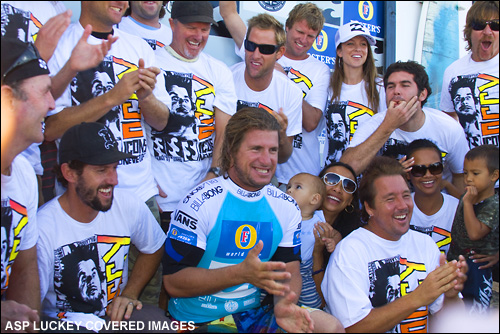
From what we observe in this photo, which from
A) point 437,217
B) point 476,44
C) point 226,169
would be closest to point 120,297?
point 226,169

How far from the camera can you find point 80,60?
2105 mm

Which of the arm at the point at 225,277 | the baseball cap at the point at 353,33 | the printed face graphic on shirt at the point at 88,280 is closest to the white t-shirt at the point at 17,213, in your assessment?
the printed face graphic on shirt at the point at 88,280

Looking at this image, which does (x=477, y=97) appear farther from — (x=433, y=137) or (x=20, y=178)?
(x=20, y=178)

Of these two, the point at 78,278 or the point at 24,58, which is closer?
the point at 24,58

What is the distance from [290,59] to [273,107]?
1.87ft

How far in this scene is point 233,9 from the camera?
339 cm

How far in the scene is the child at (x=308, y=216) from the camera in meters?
2.71

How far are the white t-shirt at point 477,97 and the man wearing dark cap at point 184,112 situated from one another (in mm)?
1585

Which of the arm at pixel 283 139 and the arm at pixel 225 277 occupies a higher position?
the arm at pixel 283 139

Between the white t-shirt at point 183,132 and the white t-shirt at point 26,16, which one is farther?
the white t-shirt at point 183,132

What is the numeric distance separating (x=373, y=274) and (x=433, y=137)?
124 cm

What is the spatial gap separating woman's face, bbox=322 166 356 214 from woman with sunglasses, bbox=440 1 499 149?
35.2 inches

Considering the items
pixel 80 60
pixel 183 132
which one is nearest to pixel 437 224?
pixel 183 132

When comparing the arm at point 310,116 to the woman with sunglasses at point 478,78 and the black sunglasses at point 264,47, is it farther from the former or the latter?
the woman with sunglasses at point 478,78
